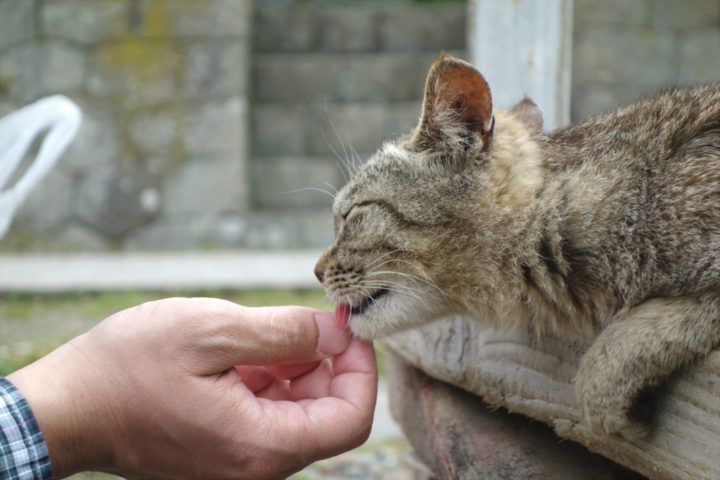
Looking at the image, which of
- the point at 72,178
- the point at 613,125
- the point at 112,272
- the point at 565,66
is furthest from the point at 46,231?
the point at 613,125

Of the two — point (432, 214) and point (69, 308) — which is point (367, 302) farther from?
point (69, 308)

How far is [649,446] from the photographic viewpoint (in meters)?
1.42

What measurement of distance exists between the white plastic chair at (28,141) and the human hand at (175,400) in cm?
127

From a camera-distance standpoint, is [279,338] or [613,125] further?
[613,125]

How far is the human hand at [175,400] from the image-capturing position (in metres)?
1.48

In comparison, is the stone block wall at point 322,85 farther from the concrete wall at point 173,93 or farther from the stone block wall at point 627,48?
the stone block wall at point 627,48

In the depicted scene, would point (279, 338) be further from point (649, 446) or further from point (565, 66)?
point (565, 66)

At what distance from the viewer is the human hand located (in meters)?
1.48

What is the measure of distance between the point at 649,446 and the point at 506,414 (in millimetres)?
650

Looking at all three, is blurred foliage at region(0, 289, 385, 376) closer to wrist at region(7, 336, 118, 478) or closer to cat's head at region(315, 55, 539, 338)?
cat's head at region(315, 55, 539, 338)

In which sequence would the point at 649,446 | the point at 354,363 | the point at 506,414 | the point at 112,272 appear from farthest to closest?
the point at 112,272 < the point at 506,414 < the point at 354,363 < the point at 649,446

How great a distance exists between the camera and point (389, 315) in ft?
5.98

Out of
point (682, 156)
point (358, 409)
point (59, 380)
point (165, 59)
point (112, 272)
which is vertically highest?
point (165, 59)

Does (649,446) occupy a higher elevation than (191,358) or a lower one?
lower
